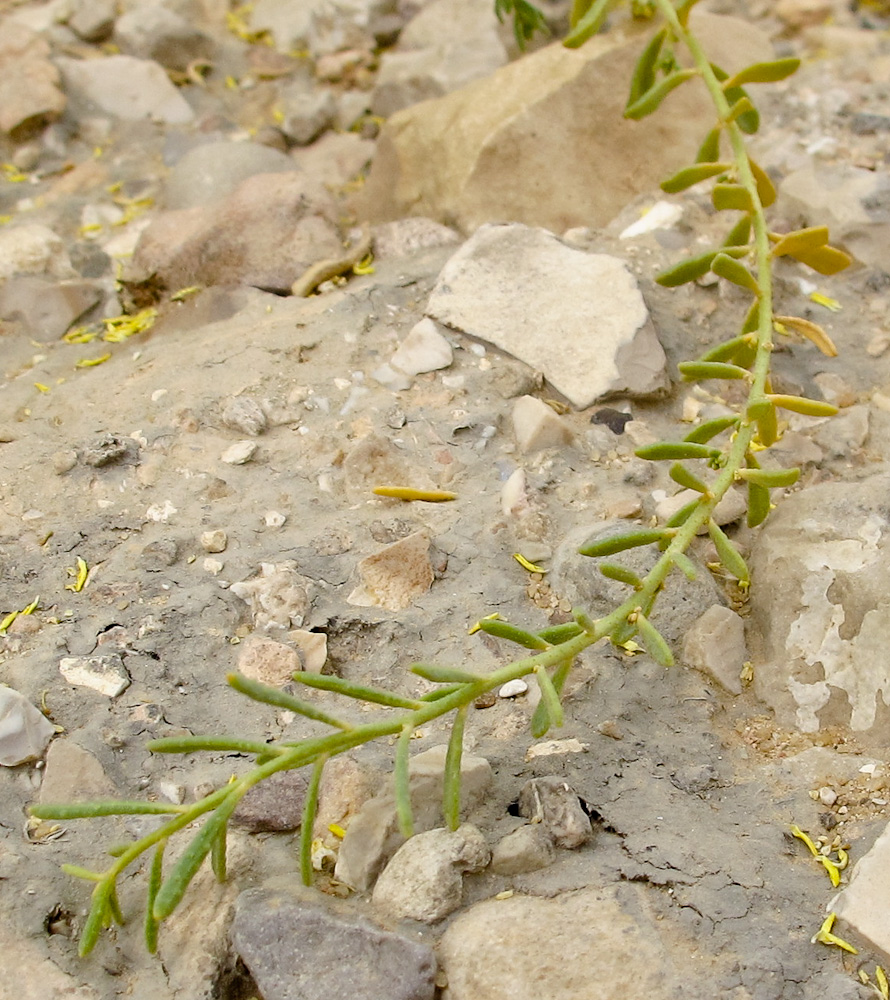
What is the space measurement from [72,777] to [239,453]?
0.72 m

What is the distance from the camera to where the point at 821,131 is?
9.03ft

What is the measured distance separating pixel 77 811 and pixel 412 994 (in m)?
0.42

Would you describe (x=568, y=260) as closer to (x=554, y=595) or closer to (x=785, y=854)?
(x=554, y=595)

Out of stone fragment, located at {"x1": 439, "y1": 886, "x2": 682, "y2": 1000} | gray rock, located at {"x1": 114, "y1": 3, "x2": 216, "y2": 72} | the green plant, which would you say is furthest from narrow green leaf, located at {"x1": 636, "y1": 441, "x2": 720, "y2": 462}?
gray rock, located at {"x1": 114, "y1": 3, "x2": 216, "y2": 72}

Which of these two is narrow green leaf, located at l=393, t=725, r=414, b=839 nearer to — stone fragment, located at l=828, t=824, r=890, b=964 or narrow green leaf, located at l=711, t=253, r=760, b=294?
stone fragment, located at l=828, t=824, r=890, b=964

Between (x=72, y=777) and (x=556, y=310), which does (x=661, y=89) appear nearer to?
(x=556, y=310)

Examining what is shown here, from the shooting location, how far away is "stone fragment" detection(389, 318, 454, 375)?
207cm

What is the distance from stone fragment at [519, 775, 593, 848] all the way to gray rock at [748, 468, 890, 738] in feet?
1.26

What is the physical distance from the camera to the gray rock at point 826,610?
58.1 inches

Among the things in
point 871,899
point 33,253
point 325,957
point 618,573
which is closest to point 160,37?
point 33,253

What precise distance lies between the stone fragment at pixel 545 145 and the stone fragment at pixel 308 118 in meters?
0.60

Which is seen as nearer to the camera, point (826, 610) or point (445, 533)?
point (826, 610)

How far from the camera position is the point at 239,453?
1.91 m

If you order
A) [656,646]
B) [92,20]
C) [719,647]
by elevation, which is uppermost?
[92,20]
